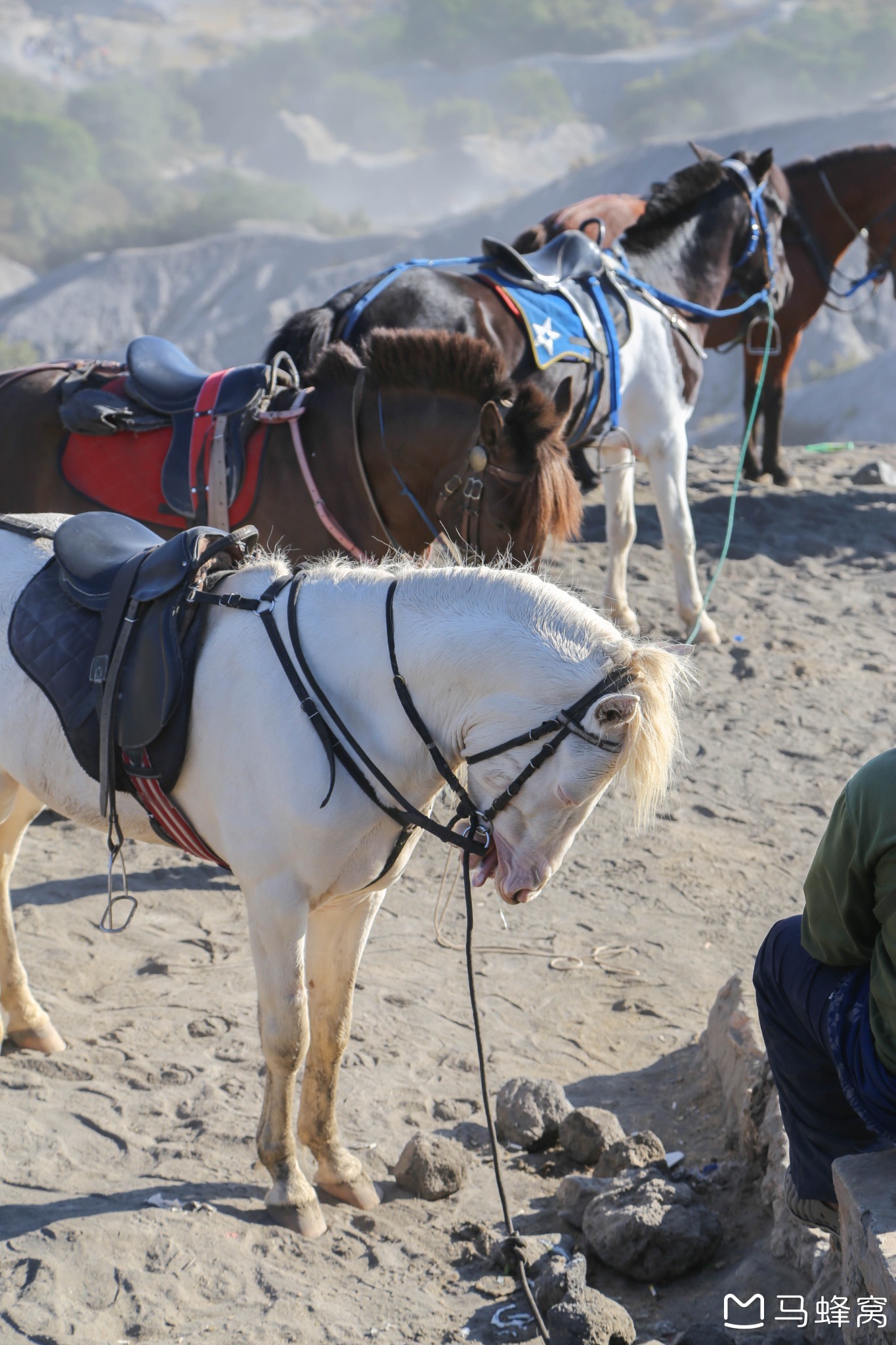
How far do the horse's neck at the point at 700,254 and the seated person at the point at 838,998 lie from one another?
18.0 ft

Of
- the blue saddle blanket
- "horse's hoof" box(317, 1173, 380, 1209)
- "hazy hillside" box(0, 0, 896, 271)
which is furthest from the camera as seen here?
"hazy hillside" box(0, 0, 896, 271)

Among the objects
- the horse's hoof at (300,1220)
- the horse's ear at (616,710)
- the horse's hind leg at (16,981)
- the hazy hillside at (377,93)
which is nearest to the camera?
the horse's ear at (616,710)

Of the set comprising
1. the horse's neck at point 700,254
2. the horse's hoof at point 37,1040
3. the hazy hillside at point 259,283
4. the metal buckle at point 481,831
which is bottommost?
the horse's hoof at point 37,1040

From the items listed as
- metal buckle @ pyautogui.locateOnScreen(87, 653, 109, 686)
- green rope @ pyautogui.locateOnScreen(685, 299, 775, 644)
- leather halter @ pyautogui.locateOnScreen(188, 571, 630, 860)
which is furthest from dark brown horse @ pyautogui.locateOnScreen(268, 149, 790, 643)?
leather halter @ pyautogui.locateOnScreen(188, 571, 630, 860)

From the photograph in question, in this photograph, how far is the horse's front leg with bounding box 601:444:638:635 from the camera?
6570mm

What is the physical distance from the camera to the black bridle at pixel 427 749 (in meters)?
2.33

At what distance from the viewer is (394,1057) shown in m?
3.56

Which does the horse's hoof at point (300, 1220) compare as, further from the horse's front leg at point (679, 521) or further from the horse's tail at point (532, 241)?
the horse's tail at point (532, 241)

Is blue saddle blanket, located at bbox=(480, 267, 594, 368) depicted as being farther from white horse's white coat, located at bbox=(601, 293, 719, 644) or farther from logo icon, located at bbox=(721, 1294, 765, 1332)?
logo icon, located at bbox=(721, 1294, 765, 1332)

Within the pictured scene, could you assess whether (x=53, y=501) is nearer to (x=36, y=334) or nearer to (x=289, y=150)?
(x=36, y=334)

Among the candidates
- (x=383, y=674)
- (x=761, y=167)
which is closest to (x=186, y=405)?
(x=383, y=674)

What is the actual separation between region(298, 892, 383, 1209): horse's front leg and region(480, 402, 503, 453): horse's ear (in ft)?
5.80

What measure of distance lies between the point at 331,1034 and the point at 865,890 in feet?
4.76

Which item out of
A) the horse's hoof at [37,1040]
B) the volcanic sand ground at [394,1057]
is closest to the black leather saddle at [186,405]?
the volcanic sand ground at [394,1057]
